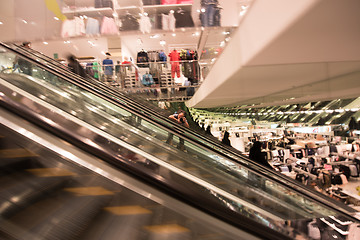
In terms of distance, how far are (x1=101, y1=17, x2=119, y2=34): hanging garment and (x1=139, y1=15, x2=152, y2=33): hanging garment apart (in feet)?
1.66

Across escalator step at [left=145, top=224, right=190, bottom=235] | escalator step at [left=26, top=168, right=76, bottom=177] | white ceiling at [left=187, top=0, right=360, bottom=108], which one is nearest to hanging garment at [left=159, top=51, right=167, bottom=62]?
white ceiling at [left=187, top=0, right=360, bottom=108]

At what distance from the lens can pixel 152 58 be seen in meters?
9.89

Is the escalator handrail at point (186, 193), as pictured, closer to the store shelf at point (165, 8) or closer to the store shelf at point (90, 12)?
the store shelf at point (165, 8)

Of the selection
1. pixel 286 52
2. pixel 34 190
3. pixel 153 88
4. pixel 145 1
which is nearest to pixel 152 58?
pixel 153 88

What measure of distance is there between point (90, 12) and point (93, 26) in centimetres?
27

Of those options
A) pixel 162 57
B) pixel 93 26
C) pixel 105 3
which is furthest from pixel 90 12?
pixel 162 57

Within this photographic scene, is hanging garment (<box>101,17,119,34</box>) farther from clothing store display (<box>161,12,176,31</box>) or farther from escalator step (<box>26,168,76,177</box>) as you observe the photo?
escalator step (<box>26,168,76,177</box>)

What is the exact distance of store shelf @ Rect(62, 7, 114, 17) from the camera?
510 centimetres

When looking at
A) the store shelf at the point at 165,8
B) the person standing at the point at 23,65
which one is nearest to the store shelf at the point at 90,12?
the store shelf at the point at 165,8

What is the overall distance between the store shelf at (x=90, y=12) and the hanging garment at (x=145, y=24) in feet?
1.91

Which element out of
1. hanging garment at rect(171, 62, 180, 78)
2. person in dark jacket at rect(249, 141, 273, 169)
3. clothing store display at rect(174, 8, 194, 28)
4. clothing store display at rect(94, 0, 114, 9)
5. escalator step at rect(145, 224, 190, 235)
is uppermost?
clothing store display at rect(94, 0, 114, 9)

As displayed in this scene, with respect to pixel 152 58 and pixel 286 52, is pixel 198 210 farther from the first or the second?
pixel 152 58

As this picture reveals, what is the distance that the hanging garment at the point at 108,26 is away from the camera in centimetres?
520

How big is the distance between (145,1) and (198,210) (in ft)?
16.9
